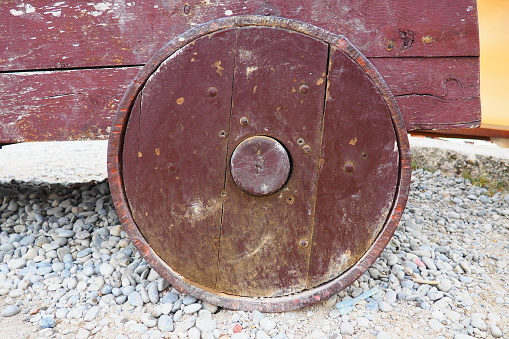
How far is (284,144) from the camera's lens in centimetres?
153

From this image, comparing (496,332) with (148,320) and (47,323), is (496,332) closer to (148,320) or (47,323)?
(148,320)

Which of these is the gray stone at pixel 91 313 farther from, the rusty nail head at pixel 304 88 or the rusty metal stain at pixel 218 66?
the rusty nail head at pixel 304 88

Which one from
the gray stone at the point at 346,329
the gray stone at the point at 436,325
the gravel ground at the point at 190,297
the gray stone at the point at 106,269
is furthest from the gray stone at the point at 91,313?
the gray stone at the point at 436,325

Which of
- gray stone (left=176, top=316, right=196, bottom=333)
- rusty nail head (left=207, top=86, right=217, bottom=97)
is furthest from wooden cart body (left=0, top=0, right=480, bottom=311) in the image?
gray stone (left=176, top=316, right=196, bottom=333)

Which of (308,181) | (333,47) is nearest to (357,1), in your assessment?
(333,47)

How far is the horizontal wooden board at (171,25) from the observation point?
5.37 ft

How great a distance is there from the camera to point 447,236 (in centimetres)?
242

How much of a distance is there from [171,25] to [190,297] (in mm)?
→ 1074

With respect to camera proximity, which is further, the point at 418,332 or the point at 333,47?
the point at 418,332

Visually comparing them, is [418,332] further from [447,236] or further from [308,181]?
[447,236]

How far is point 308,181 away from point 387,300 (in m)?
0.63

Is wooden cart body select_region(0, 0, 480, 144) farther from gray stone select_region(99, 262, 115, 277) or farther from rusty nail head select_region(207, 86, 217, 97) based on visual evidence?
gray stone select_region(99, 262, 115, 277)

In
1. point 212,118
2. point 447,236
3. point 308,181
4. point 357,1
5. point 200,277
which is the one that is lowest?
point 447,236

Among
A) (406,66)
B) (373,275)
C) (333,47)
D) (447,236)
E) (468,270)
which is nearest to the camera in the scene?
(333,47)
